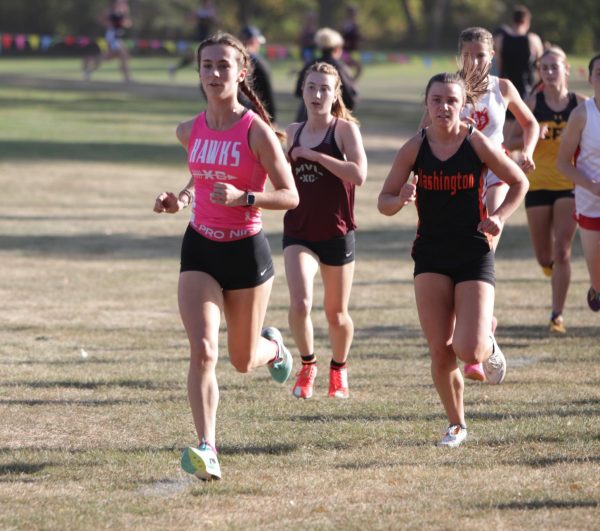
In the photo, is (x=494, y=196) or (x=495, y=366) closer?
(x=495, y=366)

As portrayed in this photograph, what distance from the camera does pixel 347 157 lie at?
7.68 meters

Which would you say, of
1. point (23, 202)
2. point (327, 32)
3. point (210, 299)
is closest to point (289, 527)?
point (210, 299)

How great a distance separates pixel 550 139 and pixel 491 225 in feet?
14.1

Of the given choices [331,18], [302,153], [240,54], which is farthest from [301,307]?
[331,18]

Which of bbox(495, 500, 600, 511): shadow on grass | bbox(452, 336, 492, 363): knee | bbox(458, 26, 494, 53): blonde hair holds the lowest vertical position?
bbox(495, 500, 600, 511): shadow on grass

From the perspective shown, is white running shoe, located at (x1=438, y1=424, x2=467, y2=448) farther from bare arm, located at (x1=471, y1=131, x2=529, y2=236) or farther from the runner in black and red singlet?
bare arm, located at (x1=471, y1=131, x2=529, y2=236)

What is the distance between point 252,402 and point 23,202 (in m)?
11.0

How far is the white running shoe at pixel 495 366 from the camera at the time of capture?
25.1ft

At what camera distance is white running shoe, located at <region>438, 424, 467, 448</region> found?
21.9ft

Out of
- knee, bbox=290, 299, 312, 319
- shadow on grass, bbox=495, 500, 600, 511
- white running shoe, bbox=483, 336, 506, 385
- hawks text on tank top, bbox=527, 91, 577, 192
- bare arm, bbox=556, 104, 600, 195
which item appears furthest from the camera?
hawks text on tank top, bbox=527, 91, 577, 192

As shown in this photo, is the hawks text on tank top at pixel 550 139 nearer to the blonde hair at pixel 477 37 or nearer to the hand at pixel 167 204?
the blonde hair at pixel 477 37

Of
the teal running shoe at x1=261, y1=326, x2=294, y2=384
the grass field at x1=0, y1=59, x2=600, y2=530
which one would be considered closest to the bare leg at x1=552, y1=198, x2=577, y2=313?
the grass field at x1=0, y1=59, x2=600, y2=530

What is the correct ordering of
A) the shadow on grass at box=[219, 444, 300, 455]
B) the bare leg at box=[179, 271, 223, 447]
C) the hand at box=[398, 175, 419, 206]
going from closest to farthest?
the bare leg at box=[179, 271, 223, 447], the hand at box=[398, 175, 419, 206], the shadow on grass at box=[219, 444, 300, 455]

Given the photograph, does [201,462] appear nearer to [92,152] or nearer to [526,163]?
[526,163]
